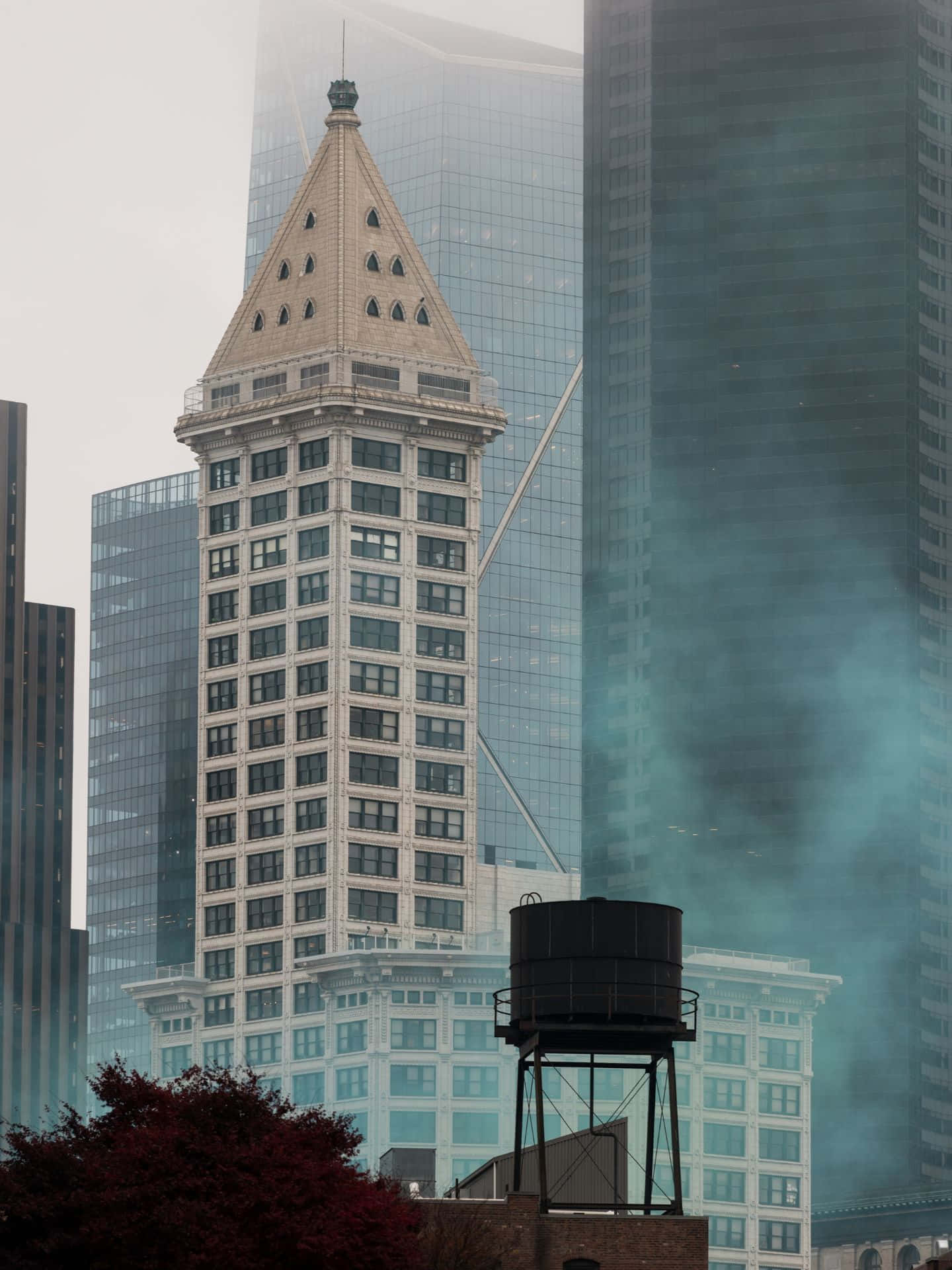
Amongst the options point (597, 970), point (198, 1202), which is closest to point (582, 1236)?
point (597, 970)

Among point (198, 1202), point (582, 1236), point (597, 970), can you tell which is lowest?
point (582, 1236)

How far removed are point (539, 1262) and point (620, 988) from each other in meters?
9.56

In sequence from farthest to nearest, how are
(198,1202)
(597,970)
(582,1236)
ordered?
(582,1236)
(597,970)
(198,1202)

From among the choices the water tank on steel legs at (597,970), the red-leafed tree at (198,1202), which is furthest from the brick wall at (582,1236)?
the red-leafed tree at (198,1202)

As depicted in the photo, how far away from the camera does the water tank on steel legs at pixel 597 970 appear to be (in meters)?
111

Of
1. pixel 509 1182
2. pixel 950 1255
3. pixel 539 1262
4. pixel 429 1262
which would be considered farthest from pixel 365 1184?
pixel 950 1255

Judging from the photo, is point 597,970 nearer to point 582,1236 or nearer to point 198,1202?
point 582,1236

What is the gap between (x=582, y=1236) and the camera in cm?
11156

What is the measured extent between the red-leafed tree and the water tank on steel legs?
11.4 metres

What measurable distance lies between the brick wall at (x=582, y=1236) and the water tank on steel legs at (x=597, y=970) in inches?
245

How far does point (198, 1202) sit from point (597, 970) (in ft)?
62.0

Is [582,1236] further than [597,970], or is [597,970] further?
[582,1236]

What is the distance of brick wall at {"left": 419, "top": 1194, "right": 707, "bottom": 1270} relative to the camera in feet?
363

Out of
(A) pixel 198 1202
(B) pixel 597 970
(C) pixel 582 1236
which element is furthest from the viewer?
(C) pixel 582 1236
